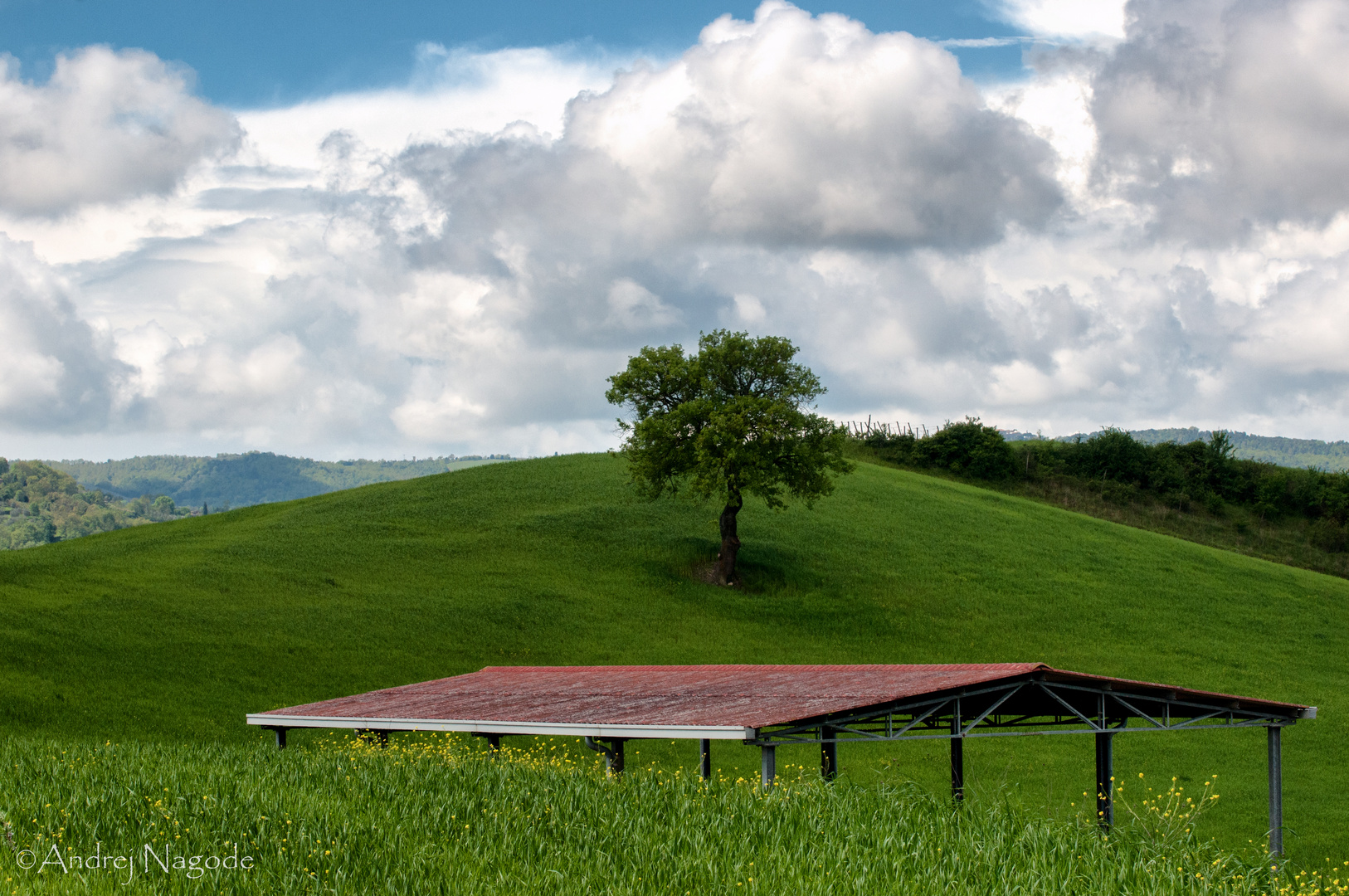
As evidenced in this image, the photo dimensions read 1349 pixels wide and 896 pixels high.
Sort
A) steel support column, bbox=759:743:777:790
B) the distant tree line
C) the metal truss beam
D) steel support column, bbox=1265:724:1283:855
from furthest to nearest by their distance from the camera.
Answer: the distant tree line, steel support column, bbox=1265:724:1283:855, the metal truss beam, steel support column, bbox=759:743:777:790

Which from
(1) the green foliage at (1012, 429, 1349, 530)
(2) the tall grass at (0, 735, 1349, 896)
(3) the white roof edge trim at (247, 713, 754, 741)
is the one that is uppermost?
(1) the green foliage at (1012, 429, 1349, 530)

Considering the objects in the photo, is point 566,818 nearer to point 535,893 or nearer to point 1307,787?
point 535,893

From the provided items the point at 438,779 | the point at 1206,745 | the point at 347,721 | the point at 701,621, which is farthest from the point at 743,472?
the point at 438,779

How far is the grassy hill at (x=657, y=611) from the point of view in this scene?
31266 mm

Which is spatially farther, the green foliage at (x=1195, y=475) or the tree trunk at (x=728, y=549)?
the green foliage at (x=1195, y=475)

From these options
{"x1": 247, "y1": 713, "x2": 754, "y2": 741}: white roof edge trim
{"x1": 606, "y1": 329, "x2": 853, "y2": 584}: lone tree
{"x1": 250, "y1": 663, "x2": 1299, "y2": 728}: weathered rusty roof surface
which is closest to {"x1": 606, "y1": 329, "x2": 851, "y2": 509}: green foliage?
{"x1": 606, "y1": 329, "x2": 853, "y2": 584}: lone tree

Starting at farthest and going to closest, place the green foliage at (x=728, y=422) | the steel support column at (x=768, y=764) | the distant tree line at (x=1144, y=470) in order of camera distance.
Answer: the distant tree line at (x=1144, y=470) < the green foliage at (x=728, y=422) < the steel support column at (x=768, y=764)

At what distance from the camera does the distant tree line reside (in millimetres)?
89500

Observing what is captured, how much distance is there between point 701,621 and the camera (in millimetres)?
45219

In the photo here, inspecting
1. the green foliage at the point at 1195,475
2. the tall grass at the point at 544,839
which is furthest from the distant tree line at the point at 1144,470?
the tall grass at the point at 544,839

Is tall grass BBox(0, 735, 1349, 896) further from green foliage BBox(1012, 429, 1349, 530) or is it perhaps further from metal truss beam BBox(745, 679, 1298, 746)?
green foliage BBox(1012, 429, 1349, 530)

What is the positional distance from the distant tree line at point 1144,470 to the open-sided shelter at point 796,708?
71372mm

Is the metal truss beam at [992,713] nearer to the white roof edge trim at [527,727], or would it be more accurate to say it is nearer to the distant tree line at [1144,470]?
the white roof edge trim at [527,727]

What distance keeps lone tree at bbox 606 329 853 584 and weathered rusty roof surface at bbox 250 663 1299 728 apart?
21.9 metres
